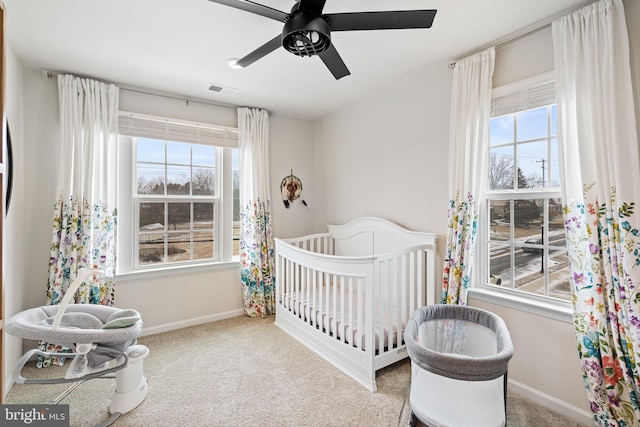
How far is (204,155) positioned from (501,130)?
9.45 feet

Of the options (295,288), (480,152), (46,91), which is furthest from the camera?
(295,288)

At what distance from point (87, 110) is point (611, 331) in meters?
4.04

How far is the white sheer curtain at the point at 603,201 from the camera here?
1472 mm

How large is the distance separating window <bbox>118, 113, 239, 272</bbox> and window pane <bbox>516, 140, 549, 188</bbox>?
2.77 meters


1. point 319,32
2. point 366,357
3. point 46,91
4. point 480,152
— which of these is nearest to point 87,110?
point 46,91

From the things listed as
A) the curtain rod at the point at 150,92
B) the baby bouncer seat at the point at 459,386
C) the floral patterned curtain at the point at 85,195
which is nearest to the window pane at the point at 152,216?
the floral patterned curtain at the point at 85,195

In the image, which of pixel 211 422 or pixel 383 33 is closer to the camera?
pixel 211 422

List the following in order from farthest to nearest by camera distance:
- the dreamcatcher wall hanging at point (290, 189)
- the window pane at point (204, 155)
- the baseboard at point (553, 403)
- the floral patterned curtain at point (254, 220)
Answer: the dreamcatcher wall hanging at point (290, 189), the floral patterned curtain at point (254, 220), the window pane at point (204, 155), the baseboard at point (553, 403)

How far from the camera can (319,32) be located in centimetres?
131

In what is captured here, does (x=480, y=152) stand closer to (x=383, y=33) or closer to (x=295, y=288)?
(x=383, y=33)

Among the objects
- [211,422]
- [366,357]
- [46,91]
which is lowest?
[211,422]

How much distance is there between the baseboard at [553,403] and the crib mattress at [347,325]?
31.3 inches

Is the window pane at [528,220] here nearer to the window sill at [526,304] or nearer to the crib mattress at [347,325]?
the window sill at [526,304]

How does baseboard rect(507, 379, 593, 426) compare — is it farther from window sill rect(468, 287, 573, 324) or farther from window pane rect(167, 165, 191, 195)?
window pane rect(167, 165, 191, 195)
